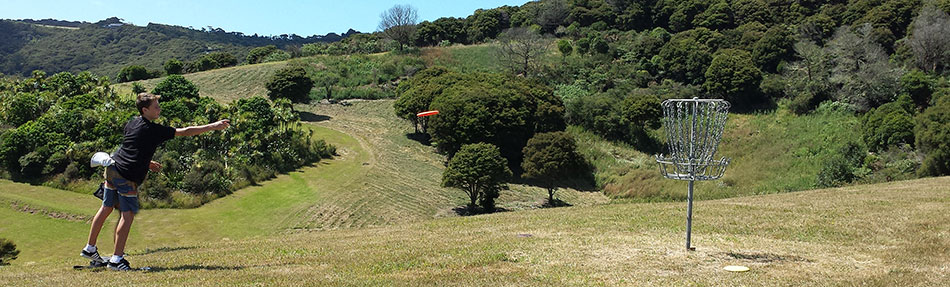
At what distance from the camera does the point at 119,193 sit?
9.28 metres

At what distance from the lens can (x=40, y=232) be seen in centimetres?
2886

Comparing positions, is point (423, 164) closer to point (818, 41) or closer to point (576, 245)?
point (576, 245)

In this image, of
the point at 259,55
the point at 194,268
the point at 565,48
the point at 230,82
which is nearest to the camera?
the point at 194,268

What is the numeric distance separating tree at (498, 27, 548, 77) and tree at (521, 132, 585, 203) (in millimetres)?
32164

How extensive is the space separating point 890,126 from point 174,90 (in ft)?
Answer: 176

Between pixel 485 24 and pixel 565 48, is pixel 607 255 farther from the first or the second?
pixel 485 24

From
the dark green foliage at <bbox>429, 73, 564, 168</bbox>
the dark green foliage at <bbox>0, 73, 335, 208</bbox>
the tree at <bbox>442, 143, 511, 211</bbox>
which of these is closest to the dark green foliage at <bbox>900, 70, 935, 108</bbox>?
the dark green foliage at <bbox>429, 73, 564, 168</bbox>

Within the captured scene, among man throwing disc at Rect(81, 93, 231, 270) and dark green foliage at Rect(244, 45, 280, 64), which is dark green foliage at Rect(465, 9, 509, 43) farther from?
man throwing disc at Rect(81, 93, 231, 270)

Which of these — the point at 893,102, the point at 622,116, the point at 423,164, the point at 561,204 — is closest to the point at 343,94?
the point at 423,164

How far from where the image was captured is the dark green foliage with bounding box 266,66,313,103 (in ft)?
197

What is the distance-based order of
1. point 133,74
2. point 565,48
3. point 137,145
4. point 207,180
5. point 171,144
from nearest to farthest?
point 137,145
point 207,180
point 171,144
point 133,74
point 565,48

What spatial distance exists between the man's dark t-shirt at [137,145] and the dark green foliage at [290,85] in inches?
2069

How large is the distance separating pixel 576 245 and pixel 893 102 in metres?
44.7

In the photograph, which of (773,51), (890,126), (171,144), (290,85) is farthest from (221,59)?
(890,126)
